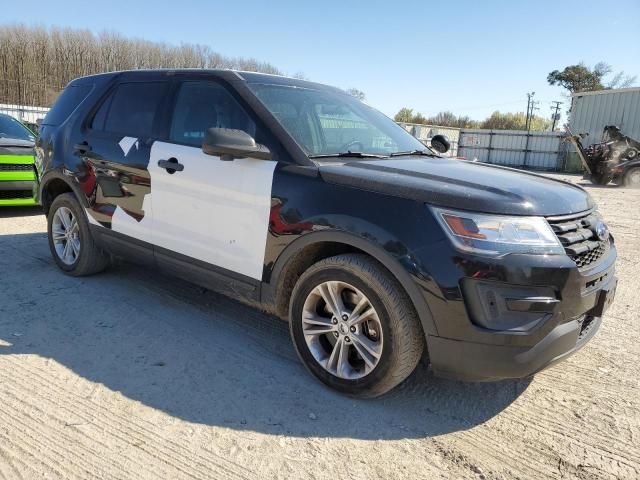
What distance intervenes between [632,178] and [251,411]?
61.1ft

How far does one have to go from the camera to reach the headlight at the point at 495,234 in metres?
2.41

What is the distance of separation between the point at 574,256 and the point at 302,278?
1493 millimetres

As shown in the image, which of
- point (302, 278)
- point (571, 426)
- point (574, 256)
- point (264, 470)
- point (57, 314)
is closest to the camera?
point (264, 470)

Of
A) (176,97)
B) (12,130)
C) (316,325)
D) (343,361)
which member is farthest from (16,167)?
(343,361)

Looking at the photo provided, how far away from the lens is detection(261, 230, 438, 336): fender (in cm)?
252

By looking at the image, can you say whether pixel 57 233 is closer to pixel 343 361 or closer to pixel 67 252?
pixel 67 252

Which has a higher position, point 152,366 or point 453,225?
point 453,225

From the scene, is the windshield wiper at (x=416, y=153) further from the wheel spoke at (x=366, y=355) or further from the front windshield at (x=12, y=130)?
the front windshield at (x=12, y=130)

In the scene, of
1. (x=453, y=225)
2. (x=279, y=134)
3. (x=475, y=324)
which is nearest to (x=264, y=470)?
(x=475, y=324)

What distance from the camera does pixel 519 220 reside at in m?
2.46

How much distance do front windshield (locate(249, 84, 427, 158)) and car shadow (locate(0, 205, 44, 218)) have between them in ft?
20.0

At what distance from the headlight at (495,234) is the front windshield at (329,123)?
3.52ft

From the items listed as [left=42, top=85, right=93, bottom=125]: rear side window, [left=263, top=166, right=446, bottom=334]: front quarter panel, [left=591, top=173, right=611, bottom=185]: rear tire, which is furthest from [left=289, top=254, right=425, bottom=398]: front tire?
[left=591, top=173, right=611, bottom=185]: rear tire

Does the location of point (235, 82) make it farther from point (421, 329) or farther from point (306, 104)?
point (421, 329)
